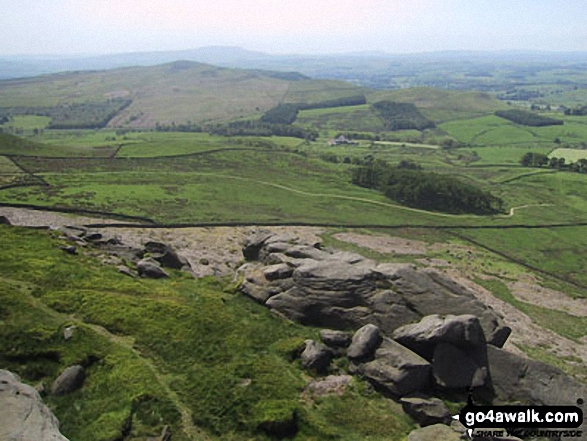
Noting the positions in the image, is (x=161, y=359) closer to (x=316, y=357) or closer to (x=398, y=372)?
(x=316, y=357)

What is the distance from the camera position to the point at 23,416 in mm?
23750

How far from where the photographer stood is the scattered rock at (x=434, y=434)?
28250 mm

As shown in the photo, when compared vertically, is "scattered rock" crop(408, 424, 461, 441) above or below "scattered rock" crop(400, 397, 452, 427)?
above

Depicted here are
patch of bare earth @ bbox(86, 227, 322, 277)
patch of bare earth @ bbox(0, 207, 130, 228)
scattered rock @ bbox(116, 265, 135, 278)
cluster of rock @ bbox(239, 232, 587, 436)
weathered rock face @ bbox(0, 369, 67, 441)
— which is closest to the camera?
weathered rock face @ bbox(0, 369, 67, 441)

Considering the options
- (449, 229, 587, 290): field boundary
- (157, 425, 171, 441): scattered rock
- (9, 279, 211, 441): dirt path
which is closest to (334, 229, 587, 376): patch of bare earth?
(449, 229, 587, 290): field boundary

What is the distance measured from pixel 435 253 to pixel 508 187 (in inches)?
3608

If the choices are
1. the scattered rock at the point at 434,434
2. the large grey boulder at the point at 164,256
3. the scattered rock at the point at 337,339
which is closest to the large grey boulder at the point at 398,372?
the scattered rock at the point at 337,339

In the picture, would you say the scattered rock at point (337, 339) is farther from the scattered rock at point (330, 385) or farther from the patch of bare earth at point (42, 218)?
the patch of bare earth at point (42, 218)

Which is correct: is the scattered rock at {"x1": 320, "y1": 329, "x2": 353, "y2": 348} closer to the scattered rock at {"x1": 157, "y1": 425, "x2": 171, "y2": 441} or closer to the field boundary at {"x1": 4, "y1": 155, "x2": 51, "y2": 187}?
the scattered rock at {"x1": 157, "y1": 425, "x2": 171, "y2": 441}

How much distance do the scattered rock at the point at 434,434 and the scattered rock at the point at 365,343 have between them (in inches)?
300

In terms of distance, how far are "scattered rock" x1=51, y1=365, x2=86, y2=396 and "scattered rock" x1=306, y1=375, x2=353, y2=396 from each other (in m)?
14.9

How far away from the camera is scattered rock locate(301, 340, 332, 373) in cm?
3572

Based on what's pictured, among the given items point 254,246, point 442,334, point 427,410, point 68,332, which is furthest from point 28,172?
point 427,410

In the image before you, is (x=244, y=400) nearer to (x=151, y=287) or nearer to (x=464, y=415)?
(x=464, y=415)
